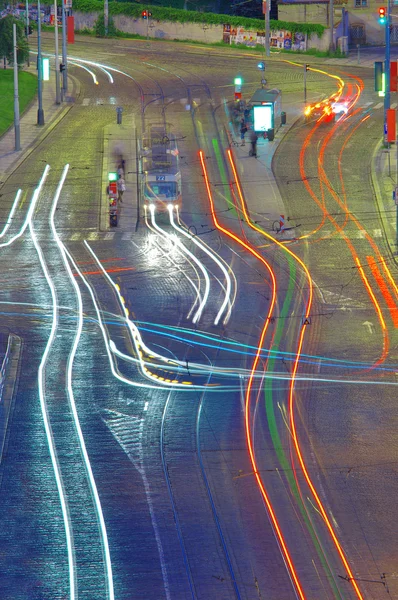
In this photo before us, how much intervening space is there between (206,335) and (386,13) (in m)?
23.5

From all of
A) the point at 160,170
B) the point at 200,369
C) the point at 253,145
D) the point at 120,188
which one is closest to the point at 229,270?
the point at 200,369

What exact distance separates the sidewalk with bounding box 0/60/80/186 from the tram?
681 cm

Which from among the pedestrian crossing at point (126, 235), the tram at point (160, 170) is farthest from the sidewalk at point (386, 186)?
the tram at point (160, 170)

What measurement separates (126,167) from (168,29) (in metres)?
36.4

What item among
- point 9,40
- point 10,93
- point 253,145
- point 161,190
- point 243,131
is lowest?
point 161,190

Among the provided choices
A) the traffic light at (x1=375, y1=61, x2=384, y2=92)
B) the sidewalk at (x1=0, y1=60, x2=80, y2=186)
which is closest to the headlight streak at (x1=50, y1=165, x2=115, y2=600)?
the sidewalk at (x1=0, y1=60, x2=80, y2=186)

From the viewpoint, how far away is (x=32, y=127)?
65750mm

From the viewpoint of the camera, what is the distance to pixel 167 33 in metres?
89.9

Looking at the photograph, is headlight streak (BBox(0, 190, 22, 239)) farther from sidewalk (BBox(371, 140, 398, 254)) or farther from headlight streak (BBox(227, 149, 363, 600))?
sidewalk (BBox(371, 140, 398, 254))

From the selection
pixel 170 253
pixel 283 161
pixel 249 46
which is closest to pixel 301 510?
pixel 170 253

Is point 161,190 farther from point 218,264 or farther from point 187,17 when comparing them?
point 187,17

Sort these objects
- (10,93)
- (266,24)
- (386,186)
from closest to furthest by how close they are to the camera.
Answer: (386,186) → (10,93) → (266,24)

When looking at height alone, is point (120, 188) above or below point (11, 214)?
above

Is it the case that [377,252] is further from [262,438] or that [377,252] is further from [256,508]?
[256,508]
